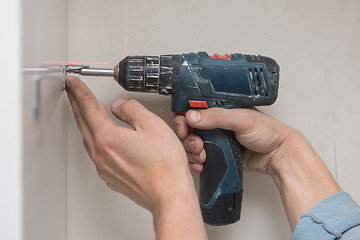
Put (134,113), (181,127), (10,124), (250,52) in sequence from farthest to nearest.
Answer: (250,52) → (181,127) → (134,113) → (10,124)

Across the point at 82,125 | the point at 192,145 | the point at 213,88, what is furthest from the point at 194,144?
the point at 82,125

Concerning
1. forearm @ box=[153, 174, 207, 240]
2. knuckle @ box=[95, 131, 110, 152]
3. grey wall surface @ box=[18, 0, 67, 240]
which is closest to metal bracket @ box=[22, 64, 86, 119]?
grey wall surface @ box=[18, 0, 67, 240]

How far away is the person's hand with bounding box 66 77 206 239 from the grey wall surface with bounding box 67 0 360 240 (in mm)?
209

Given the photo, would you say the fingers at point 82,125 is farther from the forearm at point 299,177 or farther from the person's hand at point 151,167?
the forearm at point 299,177

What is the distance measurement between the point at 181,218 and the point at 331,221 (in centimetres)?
29

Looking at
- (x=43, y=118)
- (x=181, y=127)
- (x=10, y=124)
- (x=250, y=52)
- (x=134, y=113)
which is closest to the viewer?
(x=10, y=124)

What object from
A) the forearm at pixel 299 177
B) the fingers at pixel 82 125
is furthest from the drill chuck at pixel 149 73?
the forearm at pixel 299 177

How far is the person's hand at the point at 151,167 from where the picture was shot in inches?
21.8

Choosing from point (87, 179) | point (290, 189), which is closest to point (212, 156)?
point (290, 189)

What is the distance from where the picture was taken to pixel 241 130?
714 mm

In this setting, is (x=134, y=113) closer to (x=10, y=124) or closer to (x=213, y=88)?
(x=213, y=88)

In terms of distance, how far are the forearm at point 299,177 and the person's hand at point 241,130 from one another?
2 cm

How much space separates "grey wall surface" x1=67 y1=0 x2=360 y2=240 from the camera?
2.63ft

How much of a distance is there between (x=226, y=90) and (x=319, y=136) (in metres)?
0.36
